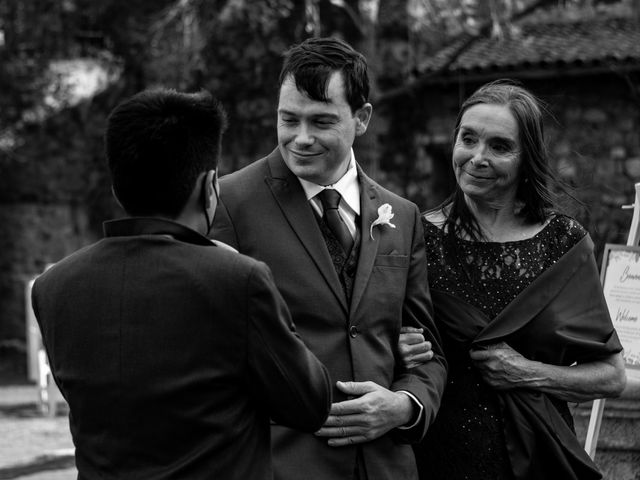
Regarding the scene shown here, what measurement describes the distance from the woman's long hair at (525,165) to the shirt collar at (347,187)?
0.45 metres

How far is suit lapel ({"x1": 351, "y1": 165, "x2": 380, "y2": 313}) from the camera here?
9.26 ft

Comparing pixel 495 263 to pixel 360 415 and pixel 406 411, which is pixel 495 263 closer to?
pixel 406 411

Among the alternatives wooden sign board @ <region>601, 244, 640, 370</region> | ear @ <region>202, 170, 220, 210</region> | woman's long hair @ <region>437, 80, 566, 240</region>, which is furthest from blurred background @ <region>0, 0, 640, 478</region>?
ear @ <region>202, 170, 220, 210</region>

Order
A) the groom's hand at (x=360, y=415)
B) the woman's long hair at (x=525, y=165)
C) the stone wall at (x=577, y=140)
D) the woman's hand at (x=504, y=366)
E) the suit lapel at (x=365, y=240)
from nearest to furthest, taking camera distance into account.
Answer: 1. the groom's hand at (x=360, y=415)
2. the suit lapel at (x=365, y=240)
3. the woman's hand at (x=504, y=366)
4. the woman's long hair at (x=525, y=165)
5. the stone wall at (x=577, y=140)

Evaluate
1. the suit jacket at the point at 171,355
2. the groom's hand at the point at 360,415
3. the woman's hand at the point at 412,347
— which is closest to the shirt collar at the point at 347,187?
the woman's hand at the point at 412,347

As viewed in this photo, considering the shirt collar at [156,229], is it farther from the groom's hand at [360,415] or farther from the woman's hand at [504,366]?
the woman's hand at [504,366]

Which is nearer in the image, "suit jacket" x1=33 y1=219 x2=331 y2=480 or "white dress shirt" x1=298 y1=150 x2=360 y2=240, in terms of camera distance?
"suit jacket" x1=33 y1=219 x2=331 y2=480

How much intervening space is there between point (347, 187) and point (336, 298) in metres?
0.37

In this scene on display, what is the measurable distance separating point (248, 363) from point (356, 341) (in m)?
0.72

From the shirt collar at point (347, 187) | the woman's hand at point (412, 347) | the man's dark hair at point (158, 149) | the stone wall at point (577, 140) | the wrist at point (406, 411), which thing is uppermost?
the man's dark hair at point (158, 149)

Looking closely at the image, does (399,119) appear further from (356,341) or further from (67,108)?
(356,341)

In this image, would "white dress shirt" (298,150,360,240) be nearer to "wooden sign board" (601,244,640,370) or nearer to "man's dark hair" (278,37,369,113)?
"man's dark hair" (278,37,369,113)

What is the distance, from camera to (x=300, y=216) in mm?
2877

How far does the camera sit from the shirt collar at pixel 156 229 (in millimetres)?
2129
